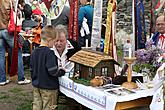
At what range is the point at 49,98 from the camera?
4.01 metres

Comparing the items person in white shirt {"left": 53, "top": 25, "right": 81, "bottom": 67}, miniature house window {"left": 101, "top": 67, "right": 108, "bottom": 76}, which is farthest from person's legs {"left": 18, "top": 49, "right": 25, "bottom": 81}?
miniature house window {"left": 101, "top": 67, "right": 108, "bottom": 76}

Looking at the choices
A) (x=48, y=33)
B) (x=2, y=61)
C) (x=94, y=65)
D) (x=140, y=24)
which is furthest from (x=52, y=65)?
(x=2, y=61)

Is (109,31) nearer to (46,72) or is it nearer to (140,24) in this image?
(140,24)

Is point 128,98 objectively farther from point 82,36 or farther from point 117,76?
point 82,36

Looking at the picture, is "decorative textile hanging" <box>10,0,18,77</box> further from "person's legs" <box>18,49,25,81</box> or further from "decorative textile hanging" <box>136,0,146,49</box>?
"decorative textile hanging" <box>136,0,146,49</box>

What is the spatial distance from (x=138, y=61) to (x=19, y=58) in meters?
3.43

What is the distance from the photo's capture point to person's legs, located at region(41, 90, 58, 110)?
3985mm

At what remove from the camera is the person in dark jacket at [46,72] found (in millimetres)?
3838

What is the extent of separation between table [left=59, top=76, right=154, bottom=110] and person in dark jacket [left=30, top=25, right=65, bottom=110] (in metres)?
0.29

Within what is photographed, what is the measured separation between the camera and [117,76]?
3.69 metres

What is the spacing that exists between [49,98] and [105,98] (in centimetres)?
102

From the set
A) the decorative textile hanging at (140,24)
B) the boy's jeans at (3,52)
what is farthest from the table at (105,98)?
the boy's jeans at (3,52)

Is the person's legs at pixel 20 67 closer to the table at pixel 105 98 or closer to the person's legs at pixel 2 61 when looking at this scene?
the person's legs at pixel 2 61

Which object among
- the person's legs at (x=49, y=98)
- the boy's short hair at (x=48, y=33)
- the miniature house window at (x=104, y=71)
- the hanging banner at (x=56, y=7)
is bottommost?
the person's legs at (x=49, y=98)
